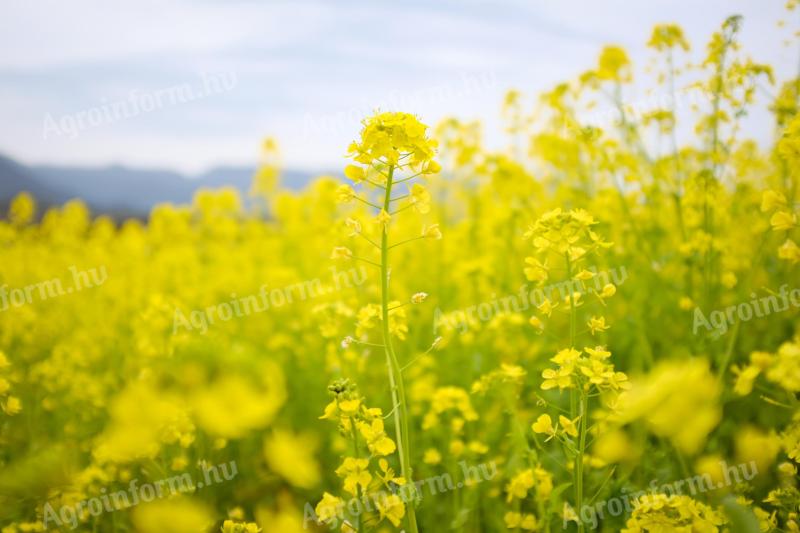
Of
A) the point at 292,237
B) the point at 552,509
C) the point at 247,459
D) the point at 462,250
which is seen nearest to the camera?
the point at 552,509

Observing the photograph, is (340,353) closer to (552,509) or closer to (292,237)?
(552,509)

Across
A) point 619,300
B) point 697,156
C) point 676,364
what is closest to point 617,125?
point 697,156

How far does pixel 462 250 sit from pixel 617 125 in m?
1.71

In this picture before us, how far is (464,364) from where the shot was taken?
3.59 m

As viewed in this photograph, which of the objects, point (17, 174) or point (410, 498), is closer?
point (410, 498)

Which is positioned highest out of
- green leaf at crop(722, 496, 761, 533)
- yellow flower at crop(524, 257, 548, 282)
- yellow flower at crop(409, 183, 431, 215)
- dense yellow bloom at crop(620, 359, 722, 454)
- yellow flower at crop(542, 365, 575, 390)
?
yellow flower at crop(409, 183, 431, 215)

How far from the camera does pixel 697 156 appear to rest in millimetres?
3906

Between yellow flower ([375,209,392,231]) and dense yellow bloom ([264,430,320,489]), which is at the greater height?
yellow flower ([375,209,392,231])

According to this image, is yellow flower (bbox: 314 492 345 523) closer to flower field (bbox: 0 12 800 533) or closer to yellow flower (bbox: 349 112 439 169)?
flower field (bbox: 0 12 800 533)

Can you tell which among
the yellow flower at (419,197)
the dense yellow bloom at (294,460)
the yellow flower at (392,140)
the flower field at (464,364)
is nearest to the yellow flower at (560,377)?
the flower field at (464,364)

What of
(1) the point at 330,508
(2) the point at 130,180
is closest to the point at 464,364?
(1) the point at 330,508

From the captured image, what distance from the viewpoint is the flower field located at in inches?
63.0

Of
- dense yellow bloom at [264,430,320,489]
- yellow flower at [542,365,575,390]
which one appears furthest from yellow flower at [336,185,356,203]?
dense yellow bloom at [264,430,320,489]

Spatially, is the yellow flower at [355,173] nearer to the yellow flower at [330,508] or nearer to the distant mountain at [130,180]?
the yellow flower at [330,508]
